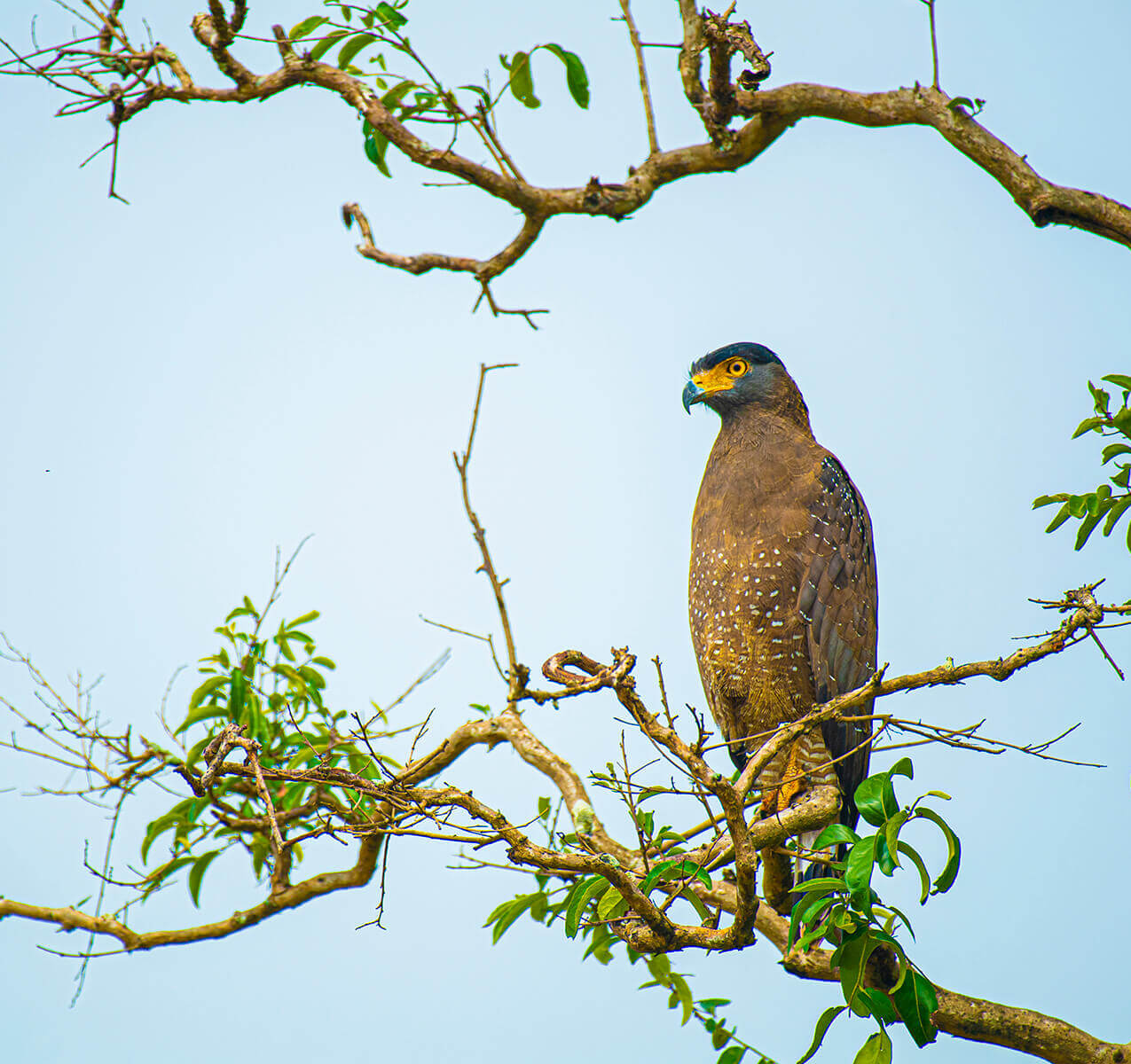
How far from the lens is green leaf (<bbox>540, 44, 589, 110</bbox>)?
2820 mm

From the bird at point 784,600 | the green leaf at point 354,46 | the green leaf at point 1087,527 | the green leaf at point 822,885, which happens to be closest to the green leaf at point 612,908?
the green leaf at point 822,885

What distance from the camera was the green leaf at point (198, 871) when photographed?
3020 mm

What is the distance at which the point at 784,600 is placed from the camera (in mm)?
2980

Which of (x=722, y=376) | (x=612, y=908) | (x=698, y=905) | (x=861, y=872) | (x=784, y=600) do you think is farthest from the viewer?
(x=722, y=376)

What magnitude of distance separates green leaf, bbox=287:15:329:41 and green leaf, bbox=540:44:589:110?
57 centimetres

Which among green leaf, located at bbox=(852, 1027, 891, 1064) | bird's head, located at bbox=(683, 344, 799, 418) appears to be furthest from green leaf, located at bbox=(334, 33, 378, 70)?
green leaf, located at bbox=(852, 1027, 891, 1064)

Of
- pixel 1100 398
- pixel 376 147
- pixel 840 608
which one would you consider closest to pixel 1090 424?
pixel 1100 398

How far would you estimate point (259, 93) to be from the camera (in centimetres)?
320

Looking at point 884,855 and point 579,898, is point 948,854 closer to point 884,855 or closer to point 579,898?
point 884,855

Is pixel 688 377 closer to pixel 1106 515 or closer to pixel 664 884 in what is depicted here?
pixel 1106 515

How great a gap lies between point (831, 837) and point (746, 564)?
4.21 ft

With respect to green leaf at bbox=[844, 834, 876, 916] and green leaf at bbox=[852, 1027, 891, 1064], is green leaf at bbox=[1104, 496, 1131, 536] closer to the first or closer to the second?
green leaf at bbox=[844, 834, 876, 916]

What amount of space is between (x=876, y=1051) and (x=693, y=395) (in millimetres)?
1963

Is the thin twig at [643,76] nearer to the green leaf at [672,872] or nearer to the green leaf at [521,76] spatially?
the green leaf at [521,76]
